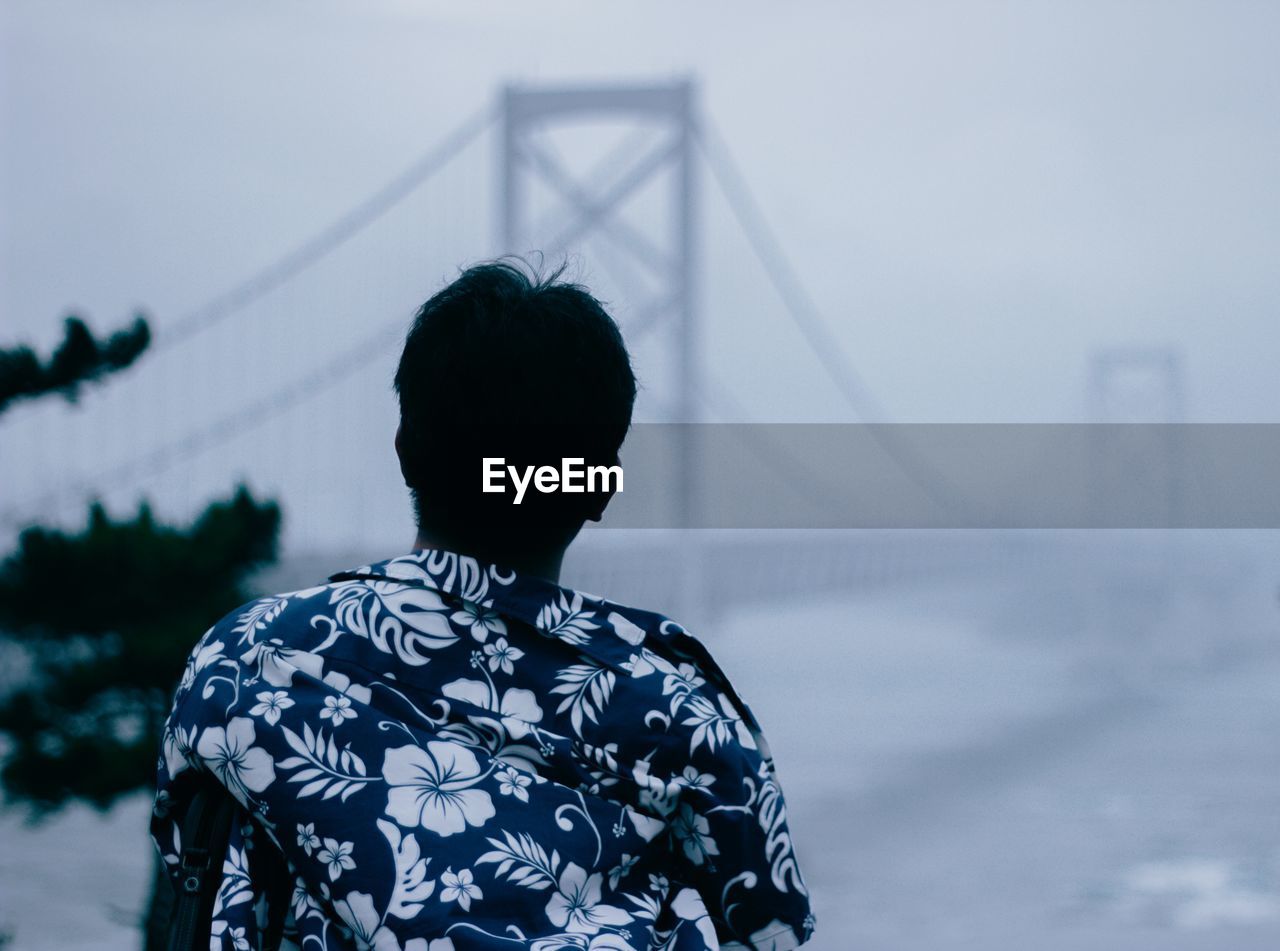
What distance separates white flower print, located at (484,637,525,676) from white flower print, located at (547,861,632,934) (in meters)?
0.07

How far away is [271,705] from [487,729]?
8 cm

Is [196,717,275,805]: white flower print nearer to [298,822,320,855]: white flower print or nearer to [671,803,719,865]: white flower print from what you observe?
[298,822,320,855]: white flower print

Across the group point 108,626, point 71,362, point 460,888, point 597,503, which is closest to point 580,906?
point 460,888

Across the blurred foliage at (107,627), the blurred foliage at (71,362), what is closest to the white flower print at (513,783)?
the blurred foliage at (71,362)

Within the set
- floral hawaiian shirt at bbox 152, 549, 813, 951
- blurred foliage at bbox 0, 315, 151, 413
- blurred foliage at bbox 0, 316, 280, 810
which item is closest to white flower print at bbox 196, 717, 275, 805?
floral hawaiian shirt at bbox 152, 549, 813, 951

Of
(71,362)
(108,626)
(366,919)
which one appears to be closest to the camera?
(366,919)

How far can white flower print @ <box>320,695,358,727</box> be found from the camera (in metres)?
0.44

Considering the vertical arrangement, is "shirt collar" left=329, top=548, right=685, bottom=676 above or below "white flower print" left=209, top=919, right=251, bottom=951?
Answer: above

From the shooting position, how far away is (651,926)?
45 cm

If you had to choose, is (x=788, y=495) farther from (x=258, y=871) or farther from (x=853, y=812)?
(x=258, y=871)

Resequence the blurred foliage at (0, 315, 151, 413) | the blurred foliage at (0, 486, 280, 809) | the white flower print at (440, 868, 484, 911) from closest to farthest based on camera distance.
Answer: the white flower print at (440, 868, 484, 911), the blurred foliage at (0, 315, 151, 413), the blurred foliage at (0, 486, 280, 809)

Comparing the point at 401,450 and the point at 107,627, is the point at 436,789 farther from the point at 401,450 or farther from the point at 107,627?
the point at 107,627

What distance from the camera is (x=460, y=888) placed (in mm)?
426

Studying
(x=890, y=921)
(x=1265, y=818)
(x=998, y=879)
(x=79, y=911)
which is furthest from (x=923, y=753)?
(x=79, y=911)
